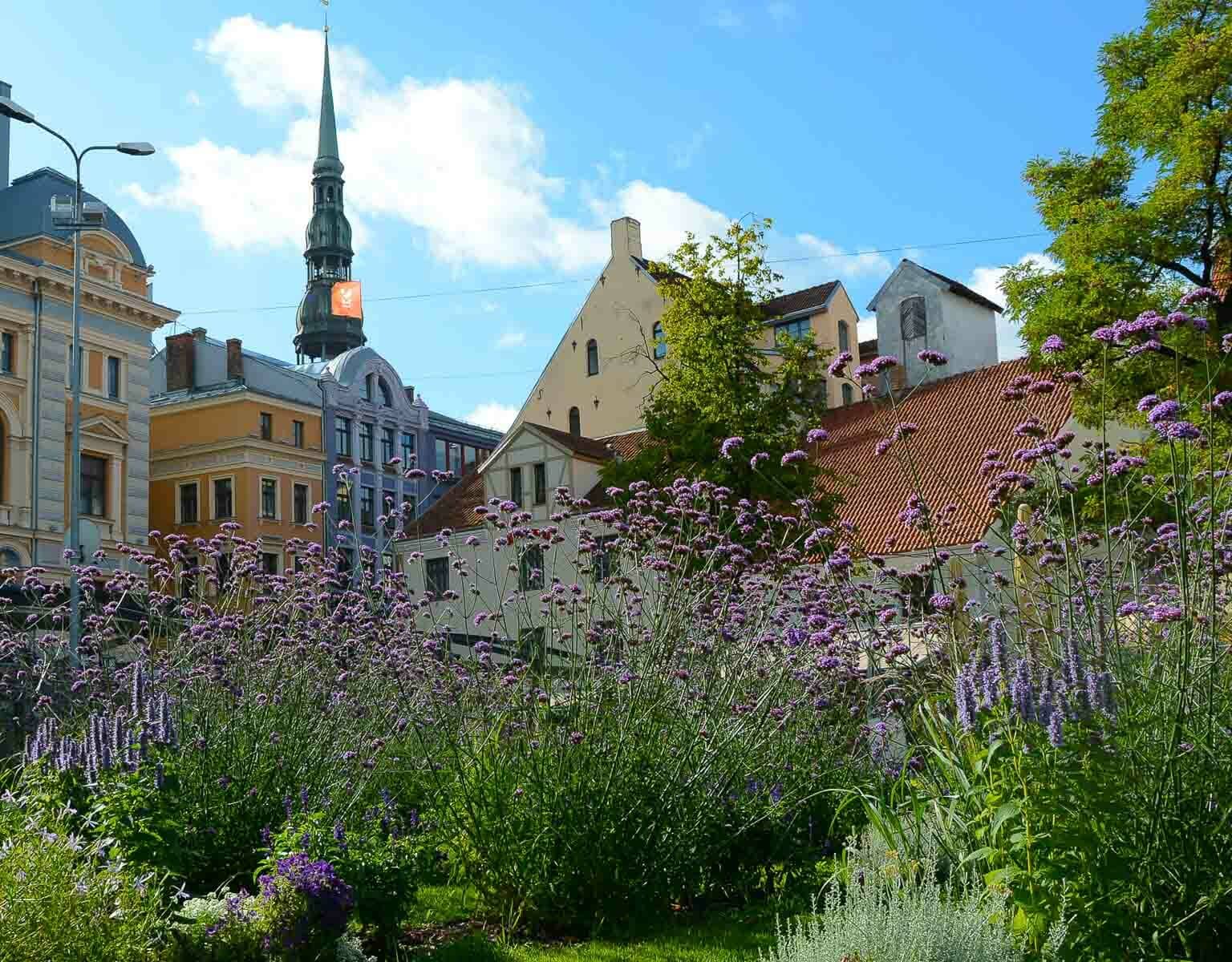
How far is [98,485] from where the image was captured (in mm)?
39438

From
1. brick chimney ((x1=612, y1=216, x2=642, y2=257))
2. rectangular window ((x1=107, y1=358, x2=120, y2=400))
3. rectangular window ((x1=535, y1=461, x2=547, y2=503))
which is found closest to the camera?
rectangular window ((x1=535, y1=461, x2=547, y2=503))

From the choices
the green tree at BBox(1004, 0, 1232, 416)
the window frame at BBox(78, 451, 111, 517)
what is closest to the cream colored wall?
the window frame at BBox(78, 451, 111, 517)

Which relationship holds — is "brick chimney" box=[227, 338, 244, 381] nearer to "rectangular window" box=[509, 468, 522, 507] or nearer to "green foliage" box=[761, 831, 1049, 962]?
"rectangular window" box=[509, 468, 522, 507]

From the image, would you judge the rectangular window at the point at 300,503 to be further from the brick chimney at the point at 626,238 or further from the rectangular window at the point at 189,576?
the rectangular window at the point at 189,576

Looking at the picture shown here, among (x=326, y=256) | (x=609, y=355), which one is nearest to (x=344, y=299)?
(x=326, y=256)

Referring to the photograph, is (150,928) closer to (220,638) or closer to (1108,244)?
(220,638)

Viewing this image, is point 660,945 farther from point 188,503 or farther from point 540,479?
point 188,503

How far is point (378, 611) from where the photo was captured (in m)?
10.2

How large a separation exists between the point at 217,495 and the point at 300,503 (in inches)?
128

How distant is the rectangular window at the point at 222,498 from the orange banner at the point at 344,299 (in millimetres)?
24547

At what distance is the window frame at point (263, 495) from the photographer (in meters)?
47.6

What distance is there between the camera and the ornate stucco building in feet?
119

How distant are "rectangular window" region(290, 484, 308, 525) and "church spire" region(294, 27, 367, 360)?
73.1 ft

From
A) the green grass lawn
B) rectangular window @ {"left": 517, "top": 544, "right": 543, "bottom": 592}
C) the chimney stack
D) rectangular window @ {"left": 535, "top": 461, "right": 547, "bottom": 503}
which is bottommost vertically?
the green grass lawn
